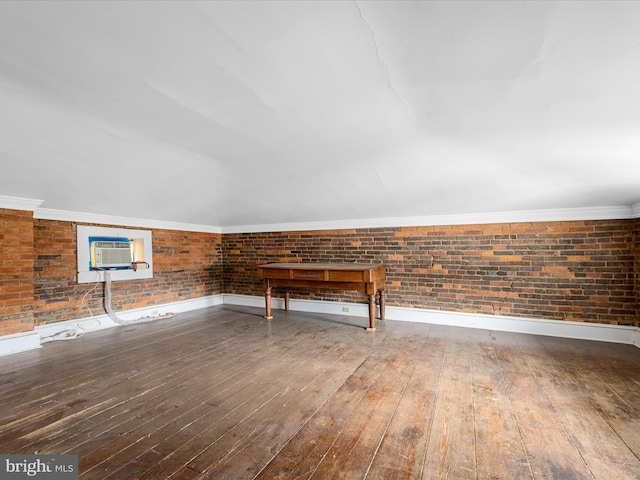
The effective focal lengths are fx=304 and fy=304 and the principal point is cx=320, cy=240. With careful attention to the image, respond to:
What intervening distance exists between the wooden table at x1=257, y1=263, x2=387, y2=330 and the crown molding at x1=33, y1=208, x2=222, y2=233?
2.12m

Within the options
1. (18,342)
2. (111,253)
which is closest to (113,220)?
(111,253)

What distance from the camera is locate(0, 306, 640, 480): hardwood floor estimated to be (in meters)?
1.80

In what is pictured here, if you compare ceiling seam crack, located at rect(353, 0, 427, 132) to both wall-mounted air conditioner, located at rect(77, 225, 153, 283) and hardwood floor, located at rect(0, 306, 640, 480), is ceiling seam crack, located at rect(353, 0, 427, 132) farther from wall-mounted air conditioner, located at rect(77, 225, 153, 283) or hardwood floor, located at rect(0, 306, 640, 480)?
wall-mounted air conditioner, located at rect(77, 225, 153, 283)

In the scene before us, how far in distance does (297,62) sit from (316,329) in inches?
147

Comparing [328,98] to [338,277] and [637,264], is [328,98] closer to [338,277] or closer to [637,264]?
[338,277]

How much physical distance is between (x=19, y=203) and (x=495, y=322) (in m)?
6.73

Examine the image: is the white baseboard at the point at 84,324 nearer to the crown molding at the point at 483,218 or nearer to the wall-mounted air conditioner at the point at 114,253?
the wall-mounted air conditioner at the point at 114,253

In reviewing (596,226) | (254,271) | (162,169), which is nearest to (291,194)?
(162,169)

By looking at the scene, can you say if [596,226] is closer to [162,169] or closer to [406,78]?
[406,78]

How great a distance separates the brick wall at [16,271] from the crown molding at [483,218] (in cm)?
368

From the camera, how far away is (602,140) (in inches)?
99.7

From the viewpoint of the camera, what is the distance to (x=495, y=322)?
15.0ft
